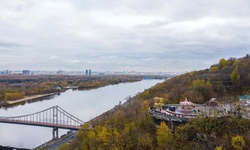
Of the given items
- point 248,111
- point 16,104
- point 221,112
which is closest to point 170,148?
point 221,112

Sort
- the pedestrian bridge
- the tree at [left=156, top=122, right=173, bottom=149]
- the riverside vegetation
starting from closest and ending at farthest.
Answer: the riverside vegetation
the tree at [left=156, top=122, right=173, bottom=149]
the pedestrian bridge

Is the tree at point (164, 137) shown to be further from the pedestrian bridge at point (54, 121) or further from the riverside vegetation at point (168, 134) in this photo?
the pedestrian bridge at point (54, 121)

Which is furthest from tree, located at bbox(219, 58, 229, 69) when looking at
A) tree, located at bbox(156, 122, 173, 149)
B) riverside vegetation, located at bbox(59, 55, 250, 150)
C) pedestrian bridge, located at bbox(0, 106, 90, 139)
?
tree, located at bbox(156, 122, 173, 149)

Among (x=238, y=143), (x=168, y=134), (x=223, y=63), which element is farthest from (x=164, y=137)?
(x=223, y=63)

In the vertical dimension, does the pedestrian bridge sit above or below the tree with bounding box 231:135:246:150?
below

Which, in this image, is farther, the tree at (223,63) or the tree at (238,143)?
the tree at (223,63)

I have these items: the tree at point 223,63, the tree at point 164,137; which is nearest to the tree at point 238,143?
the tree at point 164,137

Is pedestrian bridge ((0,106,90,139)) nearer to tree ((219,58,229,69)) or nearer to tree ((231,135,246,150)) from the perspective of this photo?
tree ((231,135,246,150))

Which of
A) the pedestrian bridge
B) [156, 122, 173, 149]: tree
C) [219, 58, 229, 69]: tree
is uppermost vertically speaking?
[219, 58, 229, 69]: tree

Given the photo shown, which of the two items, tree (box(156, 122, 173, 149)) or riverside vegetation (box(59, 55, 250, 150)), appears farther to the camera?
tree (box(156, 122, 173, 149))
